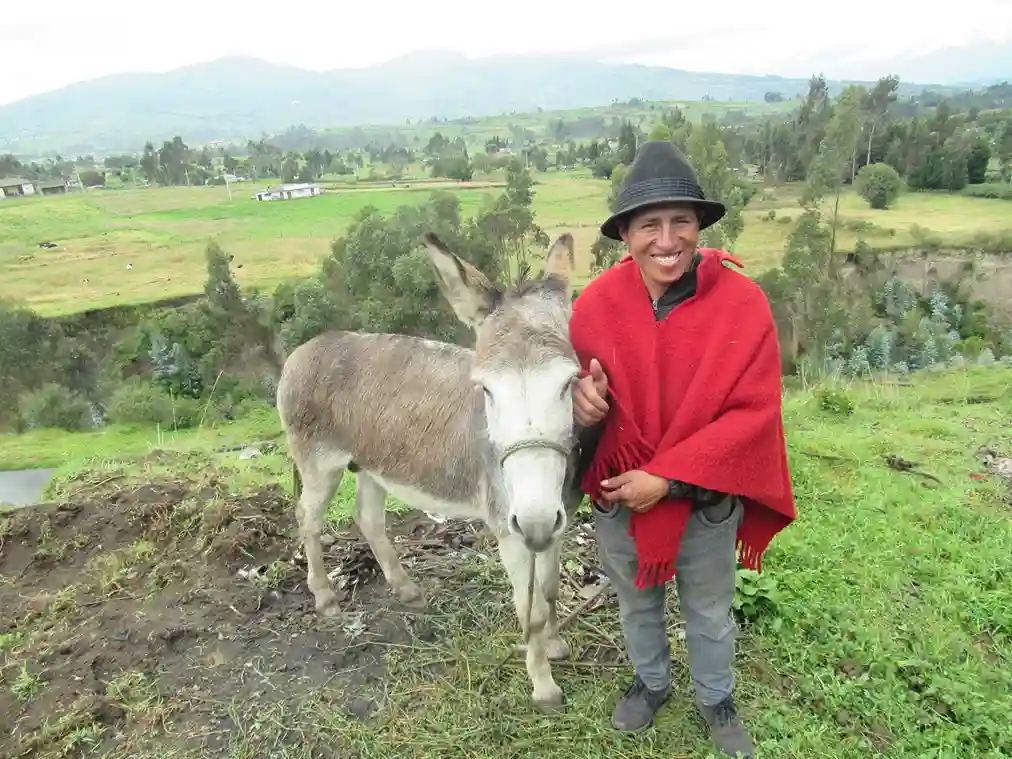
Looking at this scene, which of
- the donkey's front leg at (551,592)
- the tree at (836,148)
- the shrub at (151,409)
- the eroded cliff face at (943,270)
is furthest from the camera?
the eroded cliff face at (943,270)

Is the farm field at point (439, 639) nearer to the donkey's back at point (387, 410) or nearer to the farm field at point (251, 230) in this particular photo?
the donkey's back at point (387, 410)

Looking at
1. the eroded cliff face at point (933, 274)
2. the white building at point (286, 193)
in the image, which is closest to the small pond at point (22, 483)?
the eroded cliff face at point (933, 274)

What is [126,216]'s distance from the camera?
76375 mm

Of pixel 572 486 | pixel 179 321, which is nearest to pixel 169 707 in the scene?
pixel 572 486

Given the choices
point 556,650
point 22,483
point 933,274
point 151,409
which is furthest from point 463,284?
point 933,274

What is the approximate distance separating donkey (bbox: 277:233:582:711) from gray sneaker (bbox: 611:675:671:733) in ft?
1.23

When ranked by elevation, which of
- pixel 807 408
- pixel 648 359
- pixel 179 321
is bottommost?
pixel 179 321

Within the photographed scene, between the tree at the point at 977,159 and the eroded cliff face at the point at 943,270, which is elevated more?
the tree at the point at 977,159

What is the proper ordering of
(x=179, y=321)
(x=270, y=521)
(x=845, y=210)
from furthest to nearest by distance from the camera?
(x=845, y=210) < (x=179, y=321) < (x=270, y=521)

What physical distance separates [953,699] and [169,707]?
14.7 ft

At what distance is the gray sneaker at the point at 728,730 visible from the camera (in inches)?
130

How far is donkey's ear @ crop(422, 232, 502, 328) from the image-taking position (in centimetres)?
300

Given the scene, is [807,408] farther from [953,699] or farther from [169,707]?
[169,707]

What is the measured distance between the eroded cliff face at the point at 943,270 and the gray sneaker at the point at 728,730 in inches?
1459
